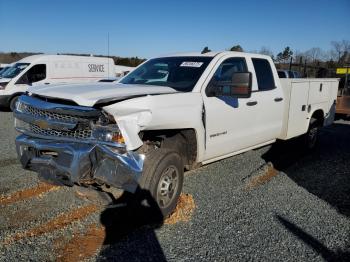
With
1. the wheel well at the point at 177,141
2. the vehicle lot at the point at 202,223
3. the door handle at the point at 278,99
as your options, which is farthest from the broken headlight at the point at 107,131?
the door handle at the point at 278,99

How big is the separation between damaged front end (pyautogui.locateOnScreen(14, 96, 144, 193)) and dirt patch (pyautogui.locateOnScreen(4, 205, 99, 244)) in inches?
17.6

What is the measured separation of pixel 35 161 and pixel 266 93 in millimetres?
3537

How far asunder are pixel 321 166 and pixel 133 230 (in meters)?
4.16

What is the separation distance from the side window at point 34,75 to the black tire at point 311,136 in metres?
10.7

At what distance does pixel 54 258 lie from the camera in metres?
3.29

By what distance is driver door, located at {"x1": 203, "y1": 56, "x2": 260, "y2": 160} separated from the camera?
473 cm

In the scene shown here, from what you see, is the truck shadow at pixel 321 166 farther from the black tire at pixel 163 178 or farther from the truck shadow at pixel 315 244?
the black tire at pixel 163 178

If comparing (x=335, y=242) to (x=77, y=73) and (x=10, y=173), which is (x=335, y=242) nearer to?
(x=10, y=173)

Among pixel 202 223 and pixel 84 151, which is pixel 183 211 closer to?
pixel 202 223

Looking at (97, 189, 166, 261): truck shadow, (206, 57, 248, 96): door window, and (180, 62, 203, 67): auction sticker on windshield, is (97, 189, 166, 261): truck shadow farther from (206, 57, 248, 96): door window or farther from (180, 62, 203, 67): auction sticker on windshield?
(180, 62, 203, 67): auction sticker on windshield

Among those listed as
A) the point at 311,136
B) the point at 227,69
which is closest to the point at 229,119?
the point at 227,69

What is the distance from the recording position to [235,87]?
15.0ft

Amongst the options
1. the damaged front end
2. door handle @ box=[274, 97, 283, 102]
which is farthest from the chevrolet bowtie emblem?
door handle @ box=[274, 97, 283, 102]

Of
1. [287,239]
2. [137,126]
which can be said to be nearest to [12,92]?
[137,126]
